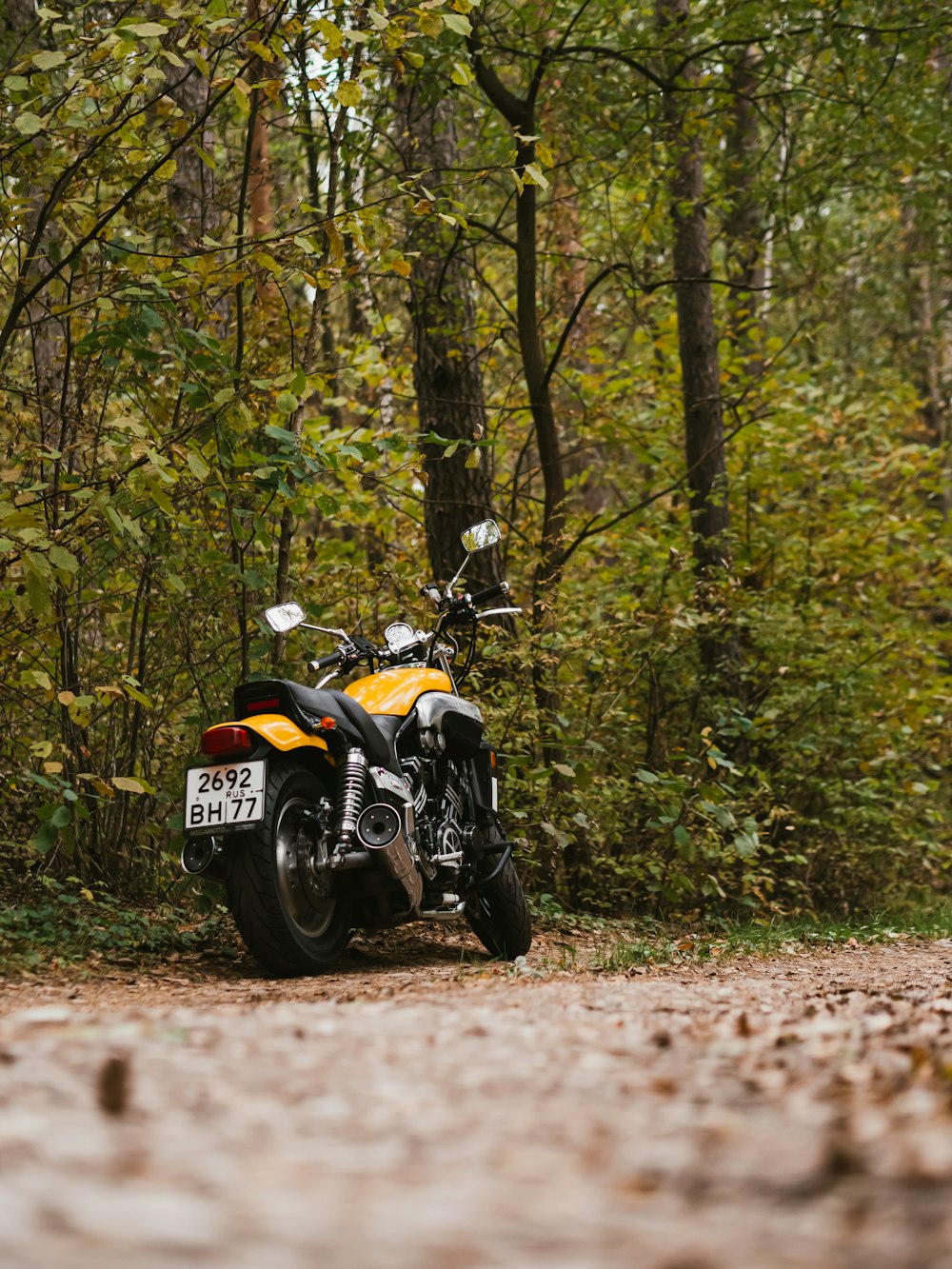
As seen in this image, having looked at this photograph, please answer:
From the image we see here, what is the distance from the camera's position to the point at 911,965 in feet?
23.1

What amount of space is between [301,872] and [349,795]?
386 millimetres

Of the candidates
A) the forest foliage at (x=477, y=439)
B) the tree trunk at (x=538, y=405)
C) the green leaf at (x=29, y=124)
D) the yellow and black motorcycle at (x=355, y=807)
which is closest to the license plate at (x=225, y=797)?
the yellow and black motorcycle at (x=355, y=807)

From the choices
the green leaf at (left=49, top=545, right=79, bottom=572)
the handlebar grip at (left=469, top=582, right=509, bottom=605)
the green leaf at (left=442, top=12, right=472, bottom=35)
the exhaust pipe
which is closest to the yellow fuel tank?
the handlebar grip at (left=469, top=582, right=509, bottom=605)

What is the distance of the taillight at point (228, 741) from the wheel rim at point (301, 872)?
322 mm

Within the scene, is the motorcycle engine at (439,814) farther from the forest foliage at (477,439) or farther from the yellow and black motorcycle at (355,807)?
the forest foliage at (477,439)

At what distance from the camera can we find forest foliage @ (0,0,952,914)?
638cm

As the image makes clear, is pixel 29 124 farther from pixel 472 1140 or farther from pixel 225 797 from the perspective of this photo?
pixel 472 1140

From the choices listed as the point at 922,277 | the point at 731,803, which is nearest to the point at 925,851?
the point at 731,803

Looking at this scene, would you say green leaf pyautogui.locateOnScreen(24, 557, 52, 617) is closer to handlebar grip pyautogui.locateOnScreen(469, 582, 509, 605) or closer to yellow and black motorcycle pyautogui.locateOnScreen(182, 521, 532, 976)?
yellow and black motorcycle pyautogui.locateOnScreen(182, 521, 532, 976)

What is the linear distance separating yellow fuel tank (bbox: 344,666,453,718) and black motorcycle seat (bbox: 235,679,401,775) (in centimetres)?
27

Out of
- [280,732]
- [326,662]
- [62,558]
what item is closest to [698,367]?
[326,662]

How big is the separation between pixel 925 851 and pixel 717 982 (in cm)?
755

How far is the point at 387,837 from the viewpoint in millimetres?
5602

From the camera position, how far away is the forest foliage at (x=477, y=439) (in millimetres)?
6383
